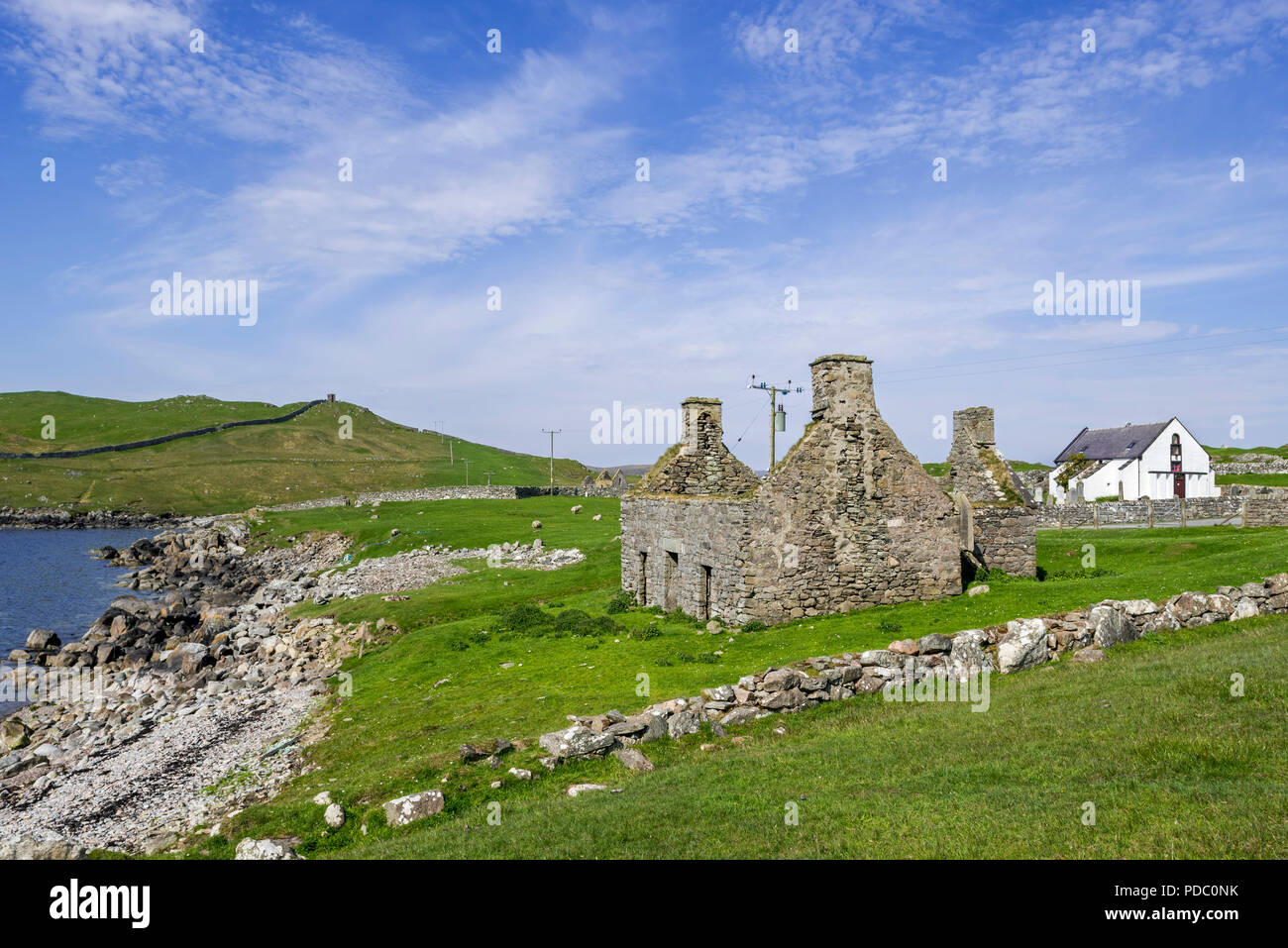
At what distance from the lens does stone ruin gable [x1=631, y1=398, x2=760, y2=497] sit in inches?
1206

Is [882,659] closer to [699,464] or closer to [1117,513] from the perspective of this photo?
[699,464]

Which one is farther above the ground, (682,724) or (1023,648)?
(1023,648)

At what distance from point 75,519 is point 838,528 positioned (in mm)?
135379

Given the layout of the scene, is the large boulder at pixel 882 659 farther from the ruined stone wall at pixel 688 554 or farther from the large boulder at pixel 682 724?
the ruined stone wall at pixel 688 554

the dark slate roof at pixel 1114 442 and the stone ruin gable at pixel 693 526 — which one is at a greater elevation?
the dark slate roof at pixel 1114 442

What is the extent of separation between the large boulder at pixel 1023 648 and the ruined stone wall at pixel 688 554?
827 centimetres

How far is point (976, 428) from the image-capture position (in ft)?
95.5

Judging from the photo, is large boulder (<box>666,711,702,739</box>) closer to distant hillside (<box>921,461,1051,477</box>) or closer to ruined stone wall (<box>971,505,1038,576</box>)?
ruined stone wall (<box>971,505,1038,576</box>)

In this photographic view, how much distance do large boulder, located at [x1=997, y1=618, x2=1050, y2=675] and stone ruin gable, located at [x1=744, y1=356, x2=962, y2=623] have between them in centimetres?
754

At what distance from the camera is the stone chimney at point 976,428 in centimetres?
2884

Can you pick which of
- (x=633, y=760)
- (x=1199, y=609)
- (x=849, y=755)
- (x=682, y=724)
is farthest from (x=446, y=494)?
(x=849, y=755)

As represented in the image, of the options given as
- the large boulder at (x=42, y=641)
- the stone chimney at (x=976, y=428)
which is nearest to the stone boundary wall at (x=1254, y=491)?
the stone chimney at (x=976, y=428)

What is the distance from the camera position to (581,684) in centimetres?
1920
